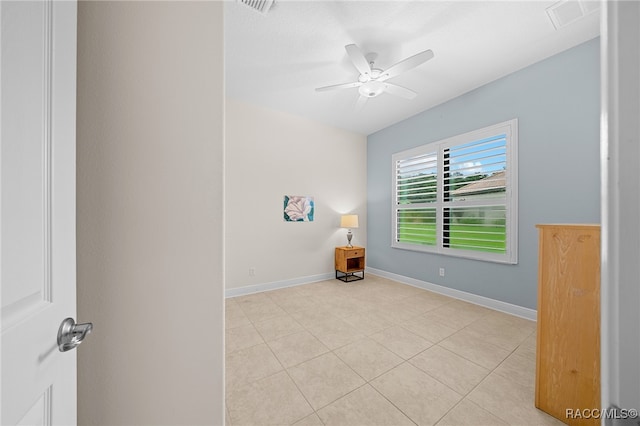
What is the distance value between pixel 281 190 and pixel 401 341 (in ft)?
8.91

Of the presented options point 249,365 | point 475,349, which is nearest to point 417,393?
point 475,349

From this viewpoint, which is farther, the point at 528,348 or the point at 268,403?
the point at 528,348

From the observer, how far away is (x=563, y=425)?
1292 mm

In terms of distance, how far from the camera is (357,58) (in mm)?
2074

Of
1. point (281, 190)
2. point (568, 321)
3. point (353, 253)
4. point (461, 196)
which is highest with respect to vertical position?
point (281, 190)

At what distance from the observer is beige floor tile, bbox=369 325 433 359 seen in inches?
78.1

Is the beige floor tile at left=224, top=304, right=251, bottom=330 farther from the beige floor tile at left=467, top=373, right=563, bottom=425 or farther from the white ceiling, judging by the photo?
the white ceiling

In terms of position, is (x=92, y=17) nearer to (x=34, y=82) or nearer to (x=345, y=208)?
(x=34, y=82)

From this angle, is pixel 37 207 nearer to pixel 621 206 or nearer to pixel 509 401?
pixel 621 206

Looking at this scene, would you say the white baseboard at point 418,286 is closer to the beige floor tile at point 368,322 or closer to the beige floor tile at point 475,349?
the beige floor tile at point 475,349

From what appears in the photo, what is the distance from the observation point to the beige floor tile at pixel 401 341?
6.51ft

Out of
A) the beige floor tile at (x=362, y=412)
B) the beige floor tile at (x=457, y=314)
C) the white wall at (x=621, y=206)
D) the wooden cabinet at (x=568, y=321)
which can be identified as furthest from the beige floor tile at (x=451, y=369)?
the white wall at (x=621, y=206)

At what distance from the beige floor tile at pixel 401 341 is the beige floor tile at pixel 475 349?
0.21 metres

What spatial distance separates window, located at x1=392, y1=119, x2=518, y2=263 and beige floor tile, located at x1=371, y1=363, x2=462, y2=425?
194 centimetres
